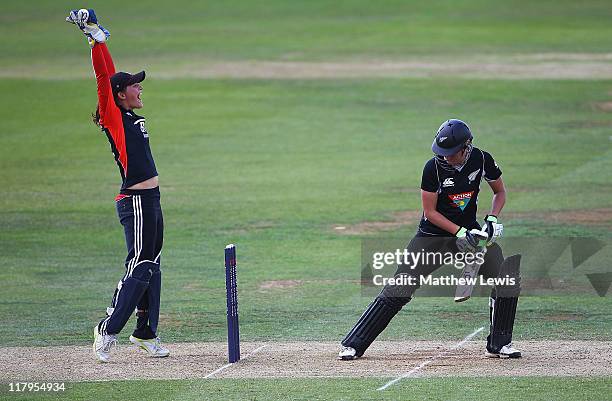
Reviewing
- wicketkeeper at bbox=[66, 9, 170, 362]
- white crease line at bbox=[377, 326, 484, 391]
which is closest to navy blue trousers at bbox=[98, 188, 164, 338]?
wicketkeeper at bbox=[66, 9, 170, 362]

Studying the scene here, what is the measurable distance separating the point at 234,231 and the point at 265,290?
149 inches

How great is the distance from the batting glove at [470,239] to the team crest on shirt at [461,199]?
0.78 feet

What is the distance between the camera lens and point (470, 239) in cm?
968

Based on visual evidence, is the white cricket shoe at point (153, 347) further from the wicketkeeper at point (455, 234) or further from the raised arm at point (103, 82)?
the raised arm at point (103, 82)

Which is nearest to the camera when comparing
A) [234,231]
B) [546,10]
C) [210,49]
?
[234,231]

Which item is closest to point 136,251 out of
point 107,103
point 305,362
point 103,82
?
point 107,103

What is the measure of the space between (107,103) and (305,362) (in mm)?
2658

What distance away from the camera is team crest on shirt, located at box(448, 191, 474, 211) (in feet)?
32.4

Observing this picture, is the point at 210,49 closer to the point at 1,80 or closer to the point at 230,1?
the point at 1,80

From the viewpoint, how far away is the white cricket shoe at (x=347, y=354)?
32.8ft

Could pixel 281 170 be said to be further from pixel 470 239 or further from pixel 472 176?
pixel 470 239

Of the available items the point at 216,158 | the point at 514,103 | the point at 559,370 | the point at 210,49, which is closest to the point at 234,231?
the point at 216,158

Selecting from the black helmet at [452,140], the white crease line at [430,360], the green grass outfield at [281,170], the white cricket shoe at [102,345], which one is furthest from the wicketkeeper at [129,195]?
the black helmet at [452,140]

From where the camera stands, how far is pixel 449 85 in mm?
32312
